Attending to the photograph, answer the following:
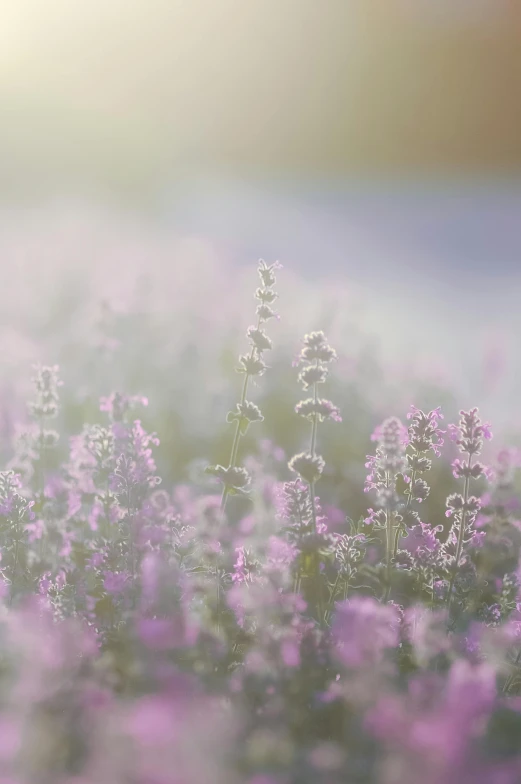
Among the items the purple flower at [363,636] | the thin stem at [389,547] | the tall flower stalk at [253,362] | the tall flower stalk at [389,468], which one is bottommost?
the purple flower at [363,636]

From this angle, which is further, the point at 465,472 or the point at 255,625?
the point at 465,472

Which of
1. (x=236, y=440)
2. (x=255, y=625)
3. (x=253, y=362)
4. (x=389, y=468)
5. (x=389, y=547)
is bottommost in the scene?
(x=255, y=625)

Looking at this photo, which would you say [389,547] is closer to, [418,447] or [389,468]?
[389,468]

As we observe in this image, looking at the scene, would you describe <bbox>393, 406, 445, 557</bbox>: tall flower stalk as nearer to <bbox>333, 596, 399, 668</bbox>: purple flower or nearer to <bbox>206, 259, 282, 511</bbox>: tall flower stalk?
<bbox>206, 259, 282, 511</bbox>: tall flower stalk

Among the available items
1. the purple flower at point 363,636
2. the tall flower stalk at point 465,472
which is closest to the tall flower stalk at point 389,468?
the tall flower stalk at point 465,472

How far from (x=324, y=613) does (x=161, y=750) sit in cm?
158

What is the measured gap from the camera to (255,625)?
2.41 metres

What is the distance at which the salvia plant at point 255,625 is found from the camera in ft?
4.53

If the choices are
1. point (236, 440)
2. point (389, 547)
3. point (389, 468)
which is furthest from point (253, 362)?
point (389, 547)

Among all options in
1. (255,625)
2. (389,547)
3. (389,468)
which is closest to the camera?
(255,625)

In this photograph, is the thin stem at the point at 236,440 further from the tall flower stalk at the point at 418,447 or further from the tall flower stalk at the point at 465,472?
the tall flower stalk at the point at 465,472

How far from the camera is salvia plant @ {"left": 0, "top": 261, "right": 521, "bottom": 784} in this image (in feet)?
4.53

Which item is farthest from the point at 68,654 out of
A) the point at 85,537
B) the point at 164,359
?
the point at 164,359

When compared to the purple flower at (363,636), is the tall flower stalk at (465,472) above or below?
above
